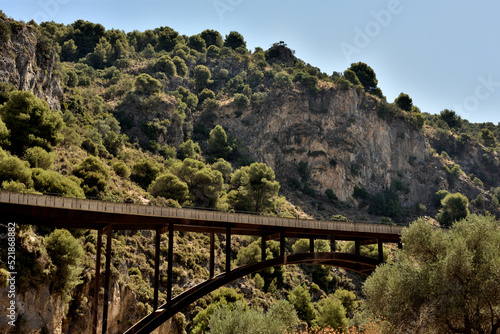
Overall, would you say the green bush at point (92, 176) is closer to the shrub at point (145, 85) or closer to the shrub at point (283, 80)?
the shrub at point (145, 85)

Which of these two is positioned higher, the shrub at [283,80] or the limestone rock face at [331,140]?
the shrub at [283,80]

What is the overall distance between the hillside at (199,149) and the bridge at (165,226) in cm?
537

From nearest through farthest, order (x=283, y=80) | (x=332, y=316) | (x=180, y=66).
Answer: (x=332, y=316) < (x=283, y=80) < (x=180, y=66)

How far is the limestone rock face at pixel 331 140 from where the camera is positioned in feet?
283

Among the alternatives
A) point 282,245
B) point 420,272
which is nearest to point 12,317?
point 282,245

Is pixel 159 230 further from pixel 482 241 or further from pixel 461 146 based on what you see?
pixel 461 146

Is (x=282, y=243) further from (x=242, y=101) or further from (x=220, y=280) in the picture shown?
(x=242, y=101)

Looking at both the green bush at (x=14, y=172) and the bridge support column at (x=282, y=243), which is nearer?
the bridge support column at (x=282, y=243)

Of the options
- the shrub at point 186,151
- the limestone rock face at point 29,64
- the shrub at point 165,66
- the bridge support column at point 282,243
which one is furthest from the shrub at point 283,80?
the bridge support column at point 282,243

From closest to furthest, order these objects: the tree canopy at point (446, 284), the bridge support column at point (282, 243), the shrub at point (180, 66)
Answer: the tree canopy at point (446, 284)
the bridge support column at point (282, 243)
the shrub at point (180, 66)

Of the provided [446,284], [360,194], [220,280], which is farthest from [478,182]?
[220,280]

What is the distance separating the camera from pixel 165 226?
25328 millimetres

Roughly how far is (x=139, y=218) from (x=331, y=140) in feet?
229

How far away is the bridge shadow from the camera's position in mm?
22984
